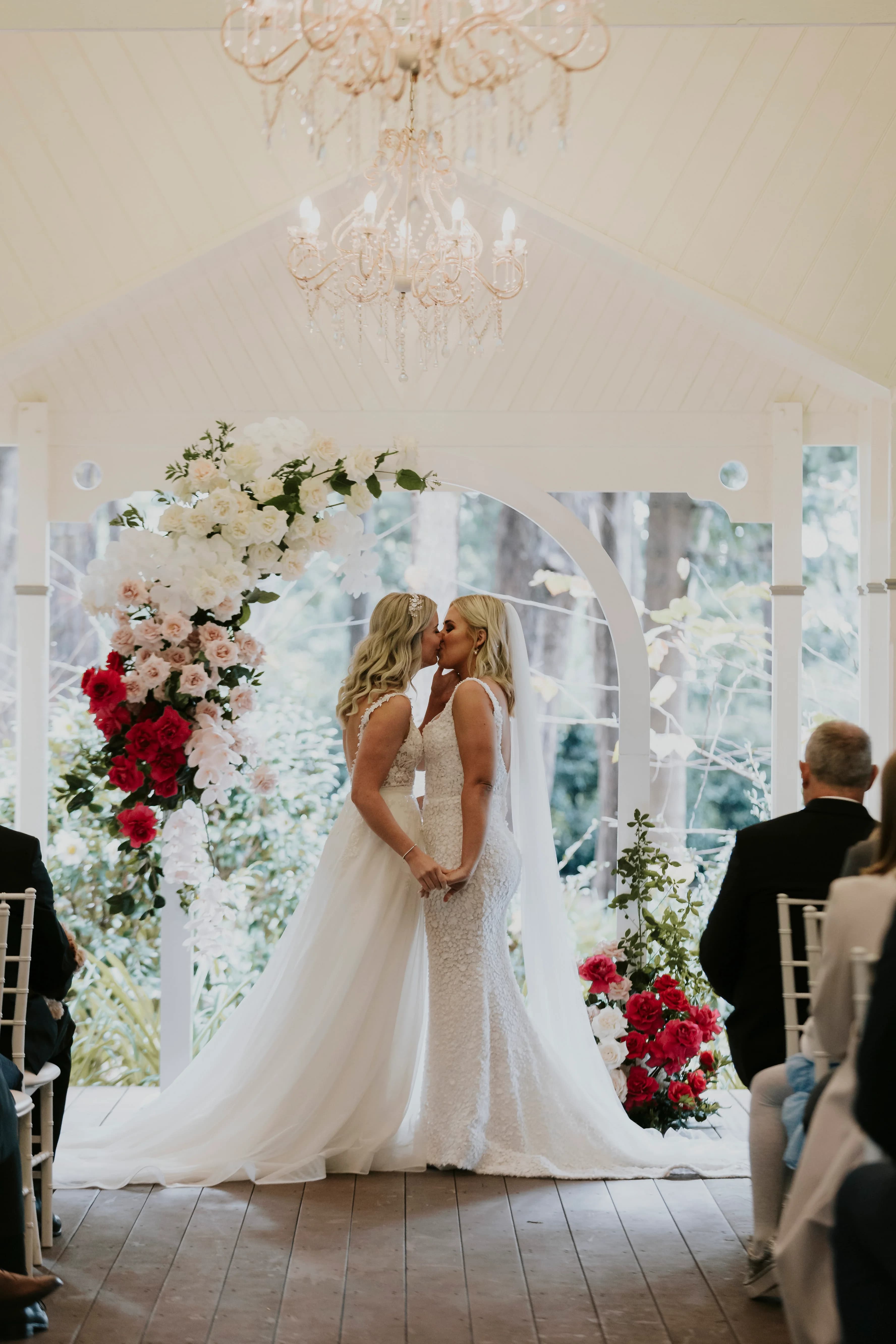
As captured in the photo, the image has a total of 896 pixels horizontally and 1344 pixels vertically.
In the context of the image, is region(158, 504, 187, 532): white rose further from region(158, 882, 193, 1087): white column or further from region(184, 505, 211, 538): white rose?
region(158, 882, 193, 1087): white column

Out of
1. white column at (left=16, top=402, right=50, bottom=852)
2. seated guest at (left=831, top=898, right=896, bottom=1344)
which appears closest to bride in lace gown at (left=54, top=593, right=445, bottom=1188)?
white column at (left=16, top=402, right=50, bottom=852)

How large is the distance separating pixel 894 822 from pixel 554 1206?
180 centimetres

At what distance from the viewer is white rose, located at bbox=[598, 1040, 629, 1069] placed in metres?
4.25

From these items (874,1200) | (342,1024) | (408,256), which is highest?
(408,256)

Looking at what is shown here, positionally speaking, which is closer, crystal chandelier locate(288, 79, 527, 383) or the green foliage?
crystal chandelier locate(288, 79, 527, 383)

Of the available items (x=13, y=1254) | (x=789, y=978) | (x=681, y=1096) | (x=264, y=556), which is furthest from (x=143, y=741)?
(x=681, y=1096)

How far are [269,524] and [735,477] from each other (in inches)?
76.4

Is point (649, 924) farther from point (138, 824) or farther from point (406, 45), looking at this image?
point (406, 45)

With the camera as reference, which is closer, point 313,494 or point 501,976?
point 313,494

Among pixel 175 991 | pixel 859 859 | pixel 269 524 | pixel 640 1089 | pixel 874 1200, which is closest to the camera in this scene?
pixel 874 1200

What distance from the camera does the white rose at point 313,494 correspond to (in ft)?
12.6

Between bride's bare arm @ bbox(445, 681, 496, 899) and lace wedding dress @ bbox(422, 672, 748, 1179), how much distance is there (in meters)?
0.05

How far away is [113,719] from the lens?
12.7ft

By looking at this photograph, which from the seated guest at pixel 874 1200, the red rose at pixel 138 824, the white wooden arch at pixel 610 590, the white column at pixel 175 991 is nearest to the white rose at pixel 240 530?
the red rose at pixel 138 824
